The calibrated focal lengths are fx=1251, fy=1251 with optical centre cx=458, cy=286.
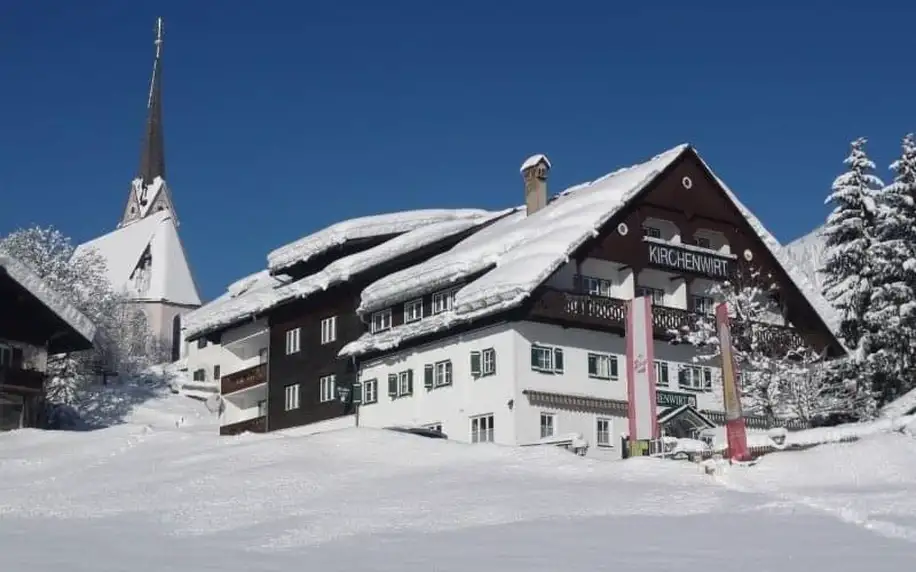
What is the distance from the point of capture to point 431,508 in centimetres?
2381

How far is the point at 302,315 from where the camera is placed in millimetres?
54344

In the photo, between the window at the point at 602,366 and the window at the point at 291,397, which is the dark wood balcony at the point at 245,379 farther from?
the window at the point at 602,366

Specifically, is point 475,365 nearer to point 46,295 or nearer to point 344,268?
point 344,268

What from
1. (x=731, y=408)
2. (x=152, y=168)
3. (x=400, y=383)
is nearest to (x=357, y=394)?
(x=400, y=383)

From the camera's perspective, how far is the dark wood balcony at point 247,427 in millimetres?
55688

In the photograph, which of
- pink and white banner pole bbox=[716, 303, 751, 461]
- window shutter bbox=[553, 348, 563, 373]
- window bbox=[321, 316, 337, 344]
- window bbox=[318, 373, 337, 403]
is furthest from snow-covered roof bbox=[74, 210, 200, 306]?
pink and white banner pole bbox=[716, 303, 751, 461]

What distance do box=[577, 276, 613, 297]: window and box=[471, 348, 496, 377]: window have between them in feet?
14.3

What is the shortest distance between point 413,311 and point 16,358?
16460mm

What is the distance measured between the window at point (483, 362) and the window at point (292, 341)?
13759 mm

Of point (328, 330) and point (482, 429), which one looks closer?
point (482, 429)

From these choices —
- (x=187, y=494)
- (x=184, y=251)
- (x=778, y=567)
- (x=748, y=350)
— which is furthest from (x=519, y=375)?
(x=184, y=251)

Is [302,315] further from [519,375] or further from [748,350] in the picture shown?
[748,350]

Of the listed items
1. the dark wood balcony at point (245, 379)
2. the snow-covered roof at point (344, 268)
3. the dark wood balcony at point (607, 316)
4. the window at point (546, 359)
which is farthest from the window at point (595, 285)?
the dark wood balcony at point (245, 379)

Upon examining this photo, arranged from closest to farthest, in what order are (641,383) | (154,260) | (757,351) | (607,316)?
(641,383) → (607,316) → (757,351) → (154,260)
